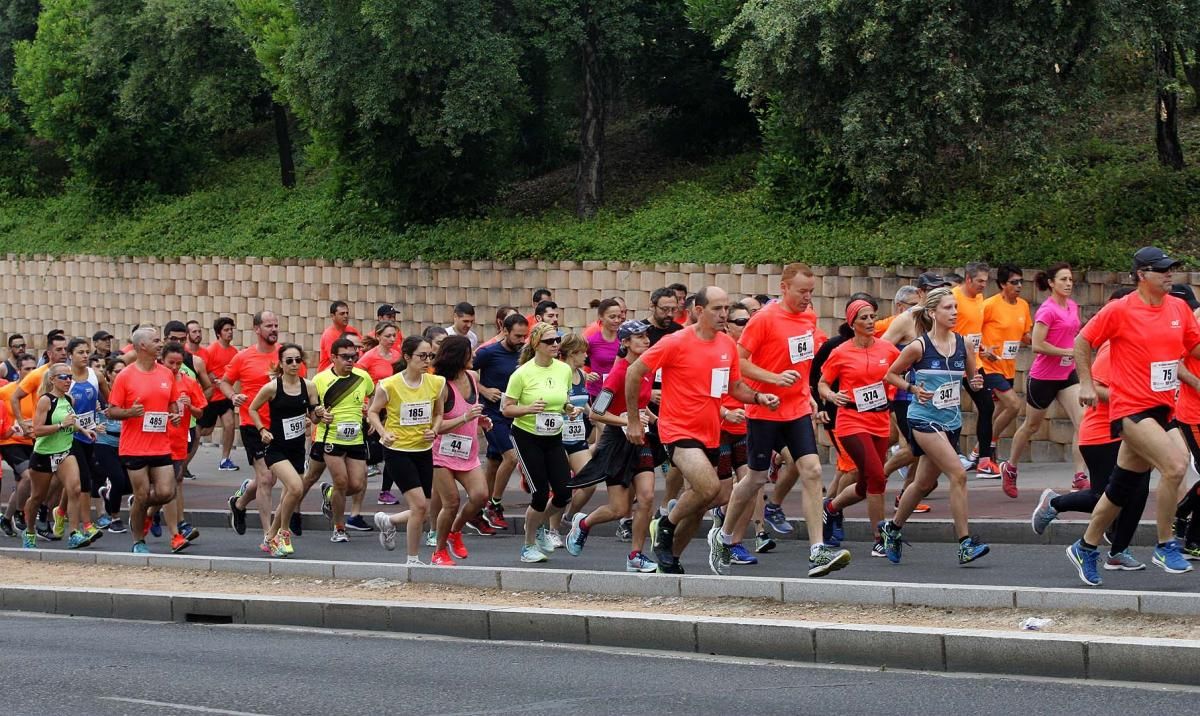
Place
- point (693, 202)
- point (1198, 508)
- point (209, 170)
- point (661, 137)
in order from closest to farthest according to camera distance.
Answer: point (1198, 508)
point (693, 202)
point (661, 137)
point (209, 170)

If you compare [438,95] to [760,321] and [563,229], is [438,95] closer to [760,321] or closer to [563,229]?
[563,229]

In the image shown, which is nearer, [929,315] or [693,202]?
[929,315]

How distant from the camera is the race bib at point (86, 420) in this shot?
46.9ft

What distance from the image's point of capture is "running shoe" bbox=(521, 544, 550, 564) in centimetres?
1191

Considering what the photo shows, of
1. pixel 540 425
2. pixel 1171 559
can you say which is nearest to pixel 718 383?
pixel 540 425

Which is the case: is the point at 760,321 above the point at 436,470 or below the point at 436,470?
above

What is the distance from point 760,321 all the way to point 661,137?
57.1 ft

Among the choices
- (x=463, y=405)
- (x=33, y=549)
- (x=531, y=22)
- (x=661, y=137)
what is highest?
(x=531, y=22)

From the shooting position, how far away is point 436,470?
11828 mm

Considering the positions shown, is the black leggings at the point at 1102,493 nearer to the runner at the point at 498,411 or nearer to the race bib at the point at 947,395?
the race bib at the point at 947,395

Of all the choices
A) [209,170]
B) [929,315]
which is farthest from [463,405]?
[209,170]

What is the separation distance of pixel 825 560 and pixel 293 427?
5.17 metres

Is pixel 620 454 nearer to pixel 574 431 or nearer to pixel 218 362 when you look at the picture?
pixel 574 431

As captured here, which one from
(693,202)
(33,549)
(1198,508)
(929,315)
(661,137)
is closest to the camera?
(1198,508)
